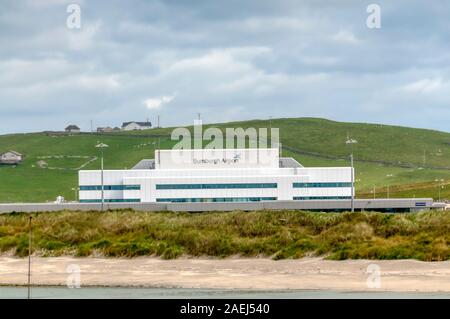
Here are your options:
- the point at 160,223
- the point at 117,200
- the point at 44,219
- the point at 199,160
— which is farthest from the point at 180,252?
the point at 199,160

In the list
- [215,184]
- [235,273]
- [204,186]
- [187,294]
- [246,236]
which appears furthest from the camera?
[215,184]

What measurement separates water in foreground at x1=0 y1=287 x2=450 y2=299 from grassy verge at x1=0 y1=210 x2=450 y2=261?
11751 millimetres

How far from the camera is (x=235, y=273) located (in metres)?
54.9

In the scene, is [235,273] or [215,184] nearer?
[235,273]

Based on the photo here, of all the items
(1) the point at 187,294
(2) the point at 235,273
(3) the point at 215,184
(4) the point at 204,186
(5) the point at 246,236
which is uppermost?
(3) the point at 215,184

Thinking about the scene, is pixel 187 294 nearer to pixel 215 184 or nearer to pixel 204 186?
pixel 204 186

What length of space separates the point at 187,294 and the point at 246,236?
20.0m

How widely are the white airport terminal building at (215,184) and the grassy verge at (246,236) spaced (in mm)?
54860

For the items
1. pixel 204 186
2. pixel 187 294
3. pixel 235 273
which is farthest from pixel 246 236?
pixel 204 186

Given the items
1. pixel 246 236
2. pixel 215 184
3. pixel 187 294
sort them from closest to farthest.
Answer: pixel 187 294 < pixel 246 236 < pixel 215 184

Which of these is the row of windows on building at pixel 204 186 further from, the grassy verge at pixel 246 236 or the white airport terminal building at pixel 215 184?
the grassy verge at pixel 246 236

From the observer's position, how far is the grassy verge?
59.5 metres

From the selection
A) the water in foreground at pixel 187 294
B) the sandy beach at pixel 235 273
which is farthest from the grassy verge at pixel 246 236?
the water in foreground at pixel 187 294

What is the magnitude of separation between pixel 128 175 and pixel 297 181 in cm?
2541
